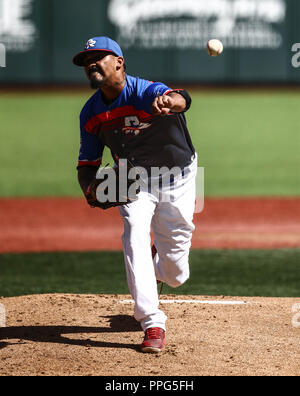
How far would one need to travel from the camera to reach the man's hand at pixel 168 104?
3911 mm

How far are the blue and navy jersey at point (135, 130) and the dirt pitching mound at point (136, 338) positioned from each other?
3.46 ft

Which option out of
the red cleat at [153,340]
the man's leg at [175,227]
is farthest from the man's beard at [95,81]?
the red cleat at [153,340]

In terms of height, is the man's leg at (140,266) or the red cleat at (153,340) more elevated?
the man's leg at (140,266)

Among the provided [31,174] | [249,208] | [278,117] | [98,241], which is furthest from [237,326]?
[278,117]

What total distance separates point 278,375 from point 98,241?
15.6 ft

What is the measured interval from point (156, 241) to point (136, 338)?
626 millimetres

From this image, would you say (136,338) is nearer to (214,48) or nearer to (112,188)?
(112,188)

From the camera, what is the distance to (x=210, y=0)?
872 inches

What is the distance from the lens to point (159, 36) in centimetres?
2202

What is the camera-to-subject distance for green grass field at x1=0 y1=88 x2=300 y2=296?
6.59 meters

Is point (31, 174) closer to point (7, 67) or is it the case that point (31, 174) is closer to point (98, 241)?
point (98, 241)

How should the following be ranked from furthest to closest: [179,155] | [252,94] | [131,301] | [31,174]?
[252,94] < [31,174] < [131,301] < [179,155]

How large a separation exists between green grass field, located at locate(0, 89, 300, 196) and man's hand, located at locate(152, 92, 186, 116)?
300 inches

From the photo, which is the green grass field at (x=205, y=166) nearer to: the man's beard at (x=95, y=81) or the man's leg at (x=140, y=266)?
the man's leg at (x=140, y=266)
